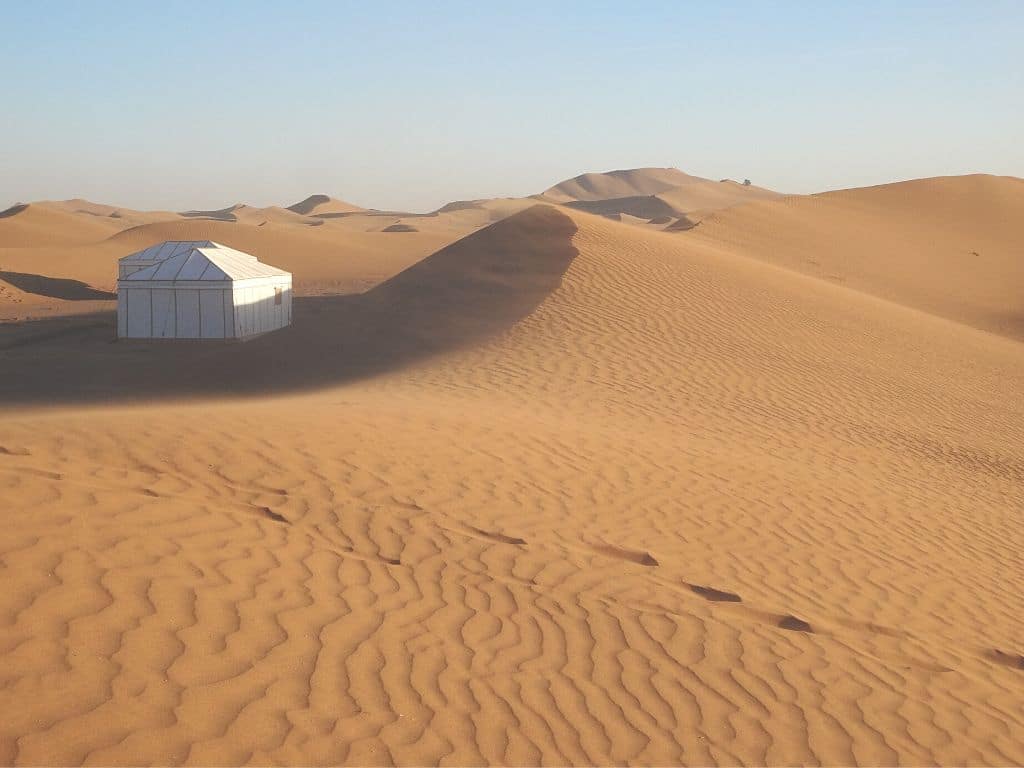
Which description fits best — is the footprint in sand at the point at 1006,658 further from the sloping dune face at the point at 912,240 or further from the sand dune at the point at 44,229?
the sand dune at the point at 44,229

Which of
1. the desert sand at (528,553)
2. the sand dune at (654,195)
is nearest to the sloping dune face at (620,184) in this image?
the sand dune at (654,195)

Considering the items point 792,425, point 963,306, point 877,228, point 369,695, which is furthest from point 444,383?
point 877,228

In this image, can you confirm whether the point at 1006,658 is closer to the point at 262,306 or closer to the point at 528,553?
the point at 528,553

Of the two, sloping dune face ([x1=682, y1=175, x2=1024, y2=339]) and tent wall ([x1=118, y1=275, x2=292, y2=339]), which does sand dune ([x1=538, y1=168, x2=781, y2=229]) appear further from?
tent wall ([x1=118, y1=275, x2=292, y2=339])

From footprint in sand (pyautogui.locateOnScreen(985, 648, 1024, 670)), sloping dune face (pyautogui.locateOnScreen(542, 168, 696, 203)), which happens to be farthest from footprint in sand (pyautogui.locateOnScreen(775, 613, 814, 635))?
sloping dune face (pyautogui.locateOnScreen(542, 168, 696, 203))

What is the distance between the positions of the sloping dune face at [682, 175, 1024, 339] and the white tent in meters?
16.3

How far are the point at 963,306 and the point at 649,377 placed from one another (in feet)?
61.8

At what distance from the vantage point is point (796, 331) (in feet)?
61.5

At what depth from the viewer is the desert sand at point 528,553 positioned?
4809 mm

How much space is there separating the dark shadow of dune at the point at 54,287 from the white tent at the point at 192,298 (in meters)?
13.3

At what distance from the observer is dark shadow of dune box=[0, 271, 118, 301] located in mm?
34188

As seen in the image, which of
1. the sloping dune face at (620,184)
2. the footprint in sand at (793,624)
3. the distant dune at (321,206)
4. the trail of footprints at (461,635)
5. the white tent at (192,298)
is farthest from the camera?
the sloping dune face at (620,184)

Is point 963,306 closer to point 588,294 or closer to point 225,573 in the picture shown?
point 588,294

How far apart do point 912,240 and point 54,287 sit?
31821 millimetres
